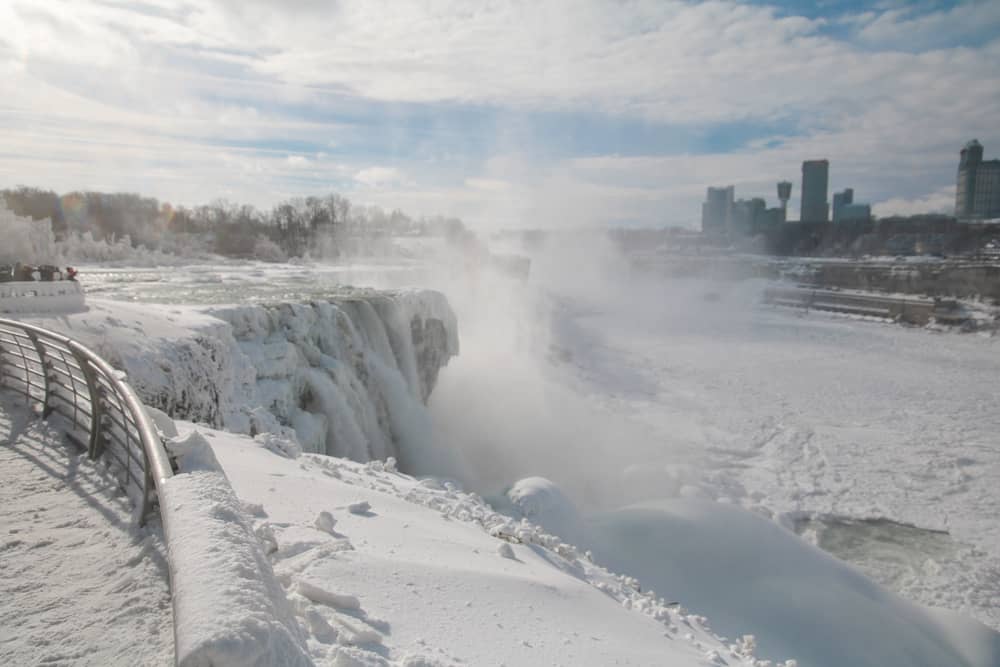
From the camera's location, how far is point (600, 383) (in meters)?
27.2

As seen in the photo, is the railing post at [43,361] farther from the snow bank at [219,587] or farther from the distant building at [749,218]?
the distant building at [749,218]

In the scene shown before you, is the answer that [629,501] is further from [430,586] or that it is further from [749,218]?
[749,218]

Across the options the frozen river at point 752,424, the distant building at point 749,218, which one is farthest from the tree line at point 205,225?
the distant building at point 749,218

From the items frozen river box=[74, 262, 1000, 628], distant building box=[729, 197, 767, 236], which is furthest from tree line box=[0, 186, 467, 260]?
distant building box=[729, 197, 767, 236]

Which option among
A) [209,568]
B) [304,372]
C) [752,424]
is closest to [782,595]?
[304,372]

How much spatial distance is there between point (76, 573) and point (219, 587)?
144 cm

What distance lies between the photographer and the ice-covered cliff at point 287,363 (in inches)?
322

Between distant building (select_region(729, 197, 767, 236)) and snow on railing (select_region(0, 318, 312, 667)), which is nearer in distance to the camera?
snow on railing (select_region(0, 318, 312, 667))

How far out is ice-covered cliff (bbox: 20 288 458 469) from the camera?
8183 mm

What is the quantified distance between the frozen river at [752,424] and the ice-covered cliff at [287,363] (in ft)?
6.12

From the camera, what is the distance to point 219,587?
210 cm

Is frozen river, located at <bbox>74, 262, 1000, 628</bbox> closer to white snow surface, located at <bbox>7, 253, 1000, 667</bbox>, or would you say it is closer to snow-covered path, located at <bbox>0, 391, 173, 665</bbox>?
white snow surface, located at <bbox>7, 253, 1000, 667</bbox>

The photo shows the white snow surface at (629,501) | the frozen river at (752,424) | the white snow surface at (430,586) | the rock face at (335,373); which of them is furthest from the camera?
the frozen river at (752,424)

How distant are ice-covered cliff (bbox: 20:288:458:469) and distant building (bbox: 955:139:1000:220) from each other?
121 meters
